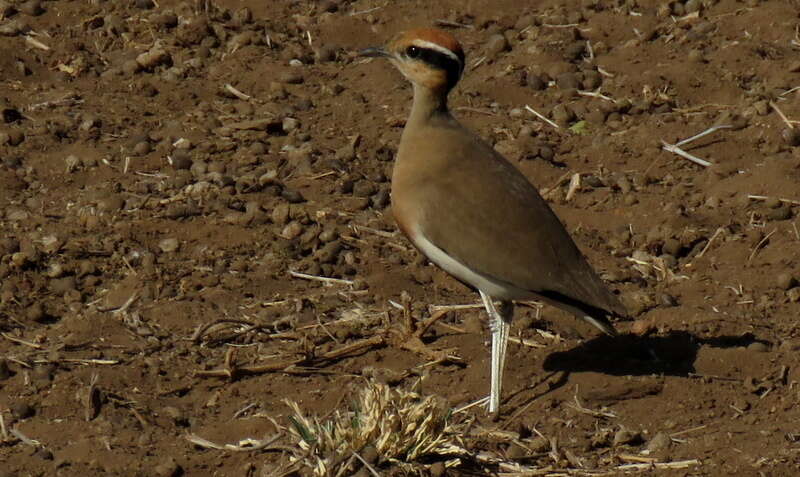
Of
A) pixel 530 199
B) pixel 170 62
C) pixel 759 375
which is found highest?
pixel 530 199

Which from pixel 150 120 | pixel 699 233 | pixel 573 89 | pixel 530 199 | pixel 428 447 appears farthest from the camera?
pixel 573 89

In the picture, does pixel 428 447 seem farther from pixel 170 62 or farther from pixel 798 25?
pixel 798 25

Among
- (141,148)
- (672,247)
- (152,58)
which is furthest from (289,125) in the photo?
(672,247)

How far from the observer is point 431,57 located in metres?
6.66

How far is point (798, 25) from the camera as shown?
31.7 feet

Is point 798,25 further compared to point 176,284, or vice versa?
point 798,25

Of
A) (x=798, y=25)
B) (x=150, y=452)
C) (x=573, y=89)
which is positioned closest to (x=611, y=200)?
(x=573, y=89)

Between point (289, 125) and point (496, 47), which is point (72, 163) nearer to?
point (289, 125)

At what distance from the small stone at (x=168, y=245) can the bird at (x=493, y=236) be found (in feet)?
4.89

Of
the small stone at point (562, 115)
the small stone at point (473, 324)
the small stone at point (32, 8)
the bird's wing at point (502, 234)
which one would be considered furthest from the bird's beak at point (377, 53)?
the small stone at point (32, 8)

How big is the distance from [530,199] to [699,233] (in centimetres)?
173

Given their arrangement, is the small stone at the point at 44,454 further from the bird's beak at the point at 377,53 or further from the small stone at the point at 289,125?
the small stone at the point at 289,125

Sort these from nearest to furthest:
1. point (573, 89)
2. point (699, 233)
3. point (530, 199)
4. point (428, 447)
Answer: point (428, 447) < point (530, 199) < point (699, 233) < point (573, 89)

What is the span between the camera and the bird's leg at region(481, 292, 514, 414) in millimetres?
5980
